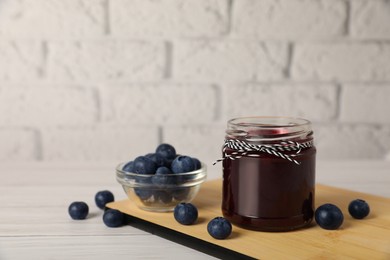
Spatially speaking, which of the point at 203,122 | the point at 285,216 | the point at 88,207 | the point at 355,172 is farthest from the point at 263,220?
the point at 203,122

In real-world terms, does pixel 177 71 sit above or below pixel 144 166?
above

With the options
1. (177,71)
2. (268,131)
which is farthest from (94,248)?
(177,71)

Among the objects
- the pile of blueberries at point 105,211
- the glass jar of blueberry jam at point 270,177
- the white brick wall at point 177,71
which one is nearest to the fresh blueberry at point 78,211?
the pile of blueberries at point 105,211

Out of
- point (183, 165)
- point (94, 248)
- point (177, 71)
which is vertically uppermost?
point (177, 71)

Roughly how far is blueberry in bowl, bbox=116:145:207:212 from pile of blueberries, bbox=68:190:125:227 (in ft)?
0.17

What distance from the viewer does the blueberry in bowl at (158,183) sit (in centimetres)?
106

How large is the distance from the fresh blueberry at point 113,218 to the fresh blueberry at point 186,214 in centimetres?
11

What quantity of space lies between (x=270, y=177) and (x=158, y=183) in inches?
8.5

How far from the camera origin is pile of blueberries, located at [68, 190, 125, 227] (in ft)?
3.41

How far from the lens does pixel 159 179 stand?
3.46 feet

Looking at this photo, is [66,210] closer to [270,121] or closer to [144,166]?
[144,166]

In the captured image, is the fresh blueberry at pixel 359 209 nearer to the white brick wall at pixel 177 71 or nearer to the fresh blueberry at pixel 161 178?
the fresh blueberry at pixel 161 178

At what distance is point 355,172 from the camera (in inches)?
61.3

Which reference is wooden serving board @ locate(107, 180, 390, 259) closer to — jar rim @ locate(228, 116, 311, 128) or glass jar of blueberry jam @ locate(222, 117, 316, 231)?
glass jar of blueberry jam @ locate(222, 117, 316, 231)
